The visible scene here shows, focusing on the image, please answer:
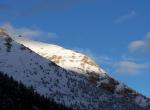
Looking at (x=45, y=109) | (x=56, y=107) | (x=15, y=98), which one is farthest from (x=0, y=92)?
(x=56, y=107)

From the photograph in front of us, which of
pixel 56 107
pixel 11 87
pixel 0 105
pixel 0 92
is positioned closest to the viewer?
pixel 0 105

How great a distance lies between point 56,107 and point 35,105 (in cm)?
433

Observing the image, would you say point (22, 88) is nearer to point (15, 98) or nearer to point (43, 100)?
point (43, 100)

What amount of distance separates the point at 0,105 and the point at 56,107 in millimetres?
10576

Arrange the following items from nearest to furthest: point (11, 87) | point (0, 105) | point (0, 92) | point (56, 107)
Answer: point (0, 105) → point (0, 92) → point (11, 87) → point (56, 107)

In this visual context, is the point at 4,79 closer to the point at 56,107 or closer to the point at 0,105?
the point at 56,107

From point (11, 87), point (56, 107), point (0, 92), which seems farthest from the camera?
point (56, 107)

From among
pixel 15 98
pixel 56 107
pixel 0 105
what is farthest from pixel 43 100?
pixel 0 105

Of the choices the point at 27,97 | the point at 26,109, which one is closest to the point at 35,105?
the point at 27,97

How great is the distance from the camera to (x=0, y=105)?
39094 millimetres

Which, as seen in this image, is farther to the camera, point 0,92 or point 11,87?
point 11,87

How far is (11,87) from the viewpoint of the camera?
45.5m

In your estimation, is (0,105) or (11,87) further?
(11,87)

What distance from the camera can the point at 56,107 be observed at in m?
49.0
